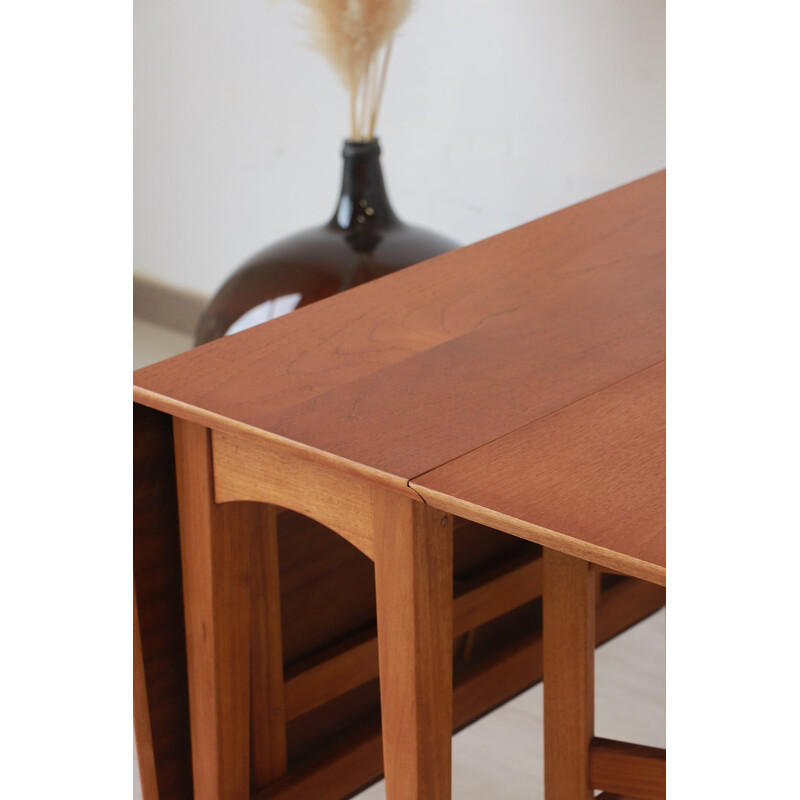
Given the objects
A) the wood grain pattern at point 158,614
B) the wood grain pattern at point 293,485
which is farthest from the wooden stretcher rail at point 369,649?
the wood grain pattern at point 293,485

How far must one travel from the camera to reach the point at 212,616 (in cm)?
118

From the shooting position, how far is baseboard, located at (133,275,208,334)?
3.70 meters

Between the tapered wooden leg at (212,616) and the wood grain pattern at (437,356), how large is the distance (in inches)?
3.5

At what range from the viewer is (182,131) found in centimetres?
358

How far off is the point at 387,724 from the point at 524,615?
903 millimetres

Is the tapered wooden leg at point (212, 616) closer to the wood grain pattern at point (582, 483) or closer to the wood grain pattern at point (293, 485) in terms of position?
the wood grain pattern at point (293, 485)

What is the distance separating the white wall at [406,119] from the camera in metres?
2.62

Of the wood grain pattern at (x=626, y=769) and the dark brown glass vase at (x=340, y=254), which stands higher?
the dark brown glass vase at (x=340, y=254)

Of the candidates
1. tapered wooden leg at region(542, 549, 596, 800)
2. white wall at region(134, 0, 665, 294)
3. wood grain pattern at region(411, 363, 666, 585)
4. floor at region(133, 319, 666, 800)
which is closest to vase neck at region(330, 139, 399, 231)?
white wall at region(134, 0, 665, 294)

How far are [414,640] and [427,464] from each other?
174 millimetres

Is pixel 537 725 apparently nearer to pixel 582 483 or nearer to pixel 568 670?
pixel 568 670
